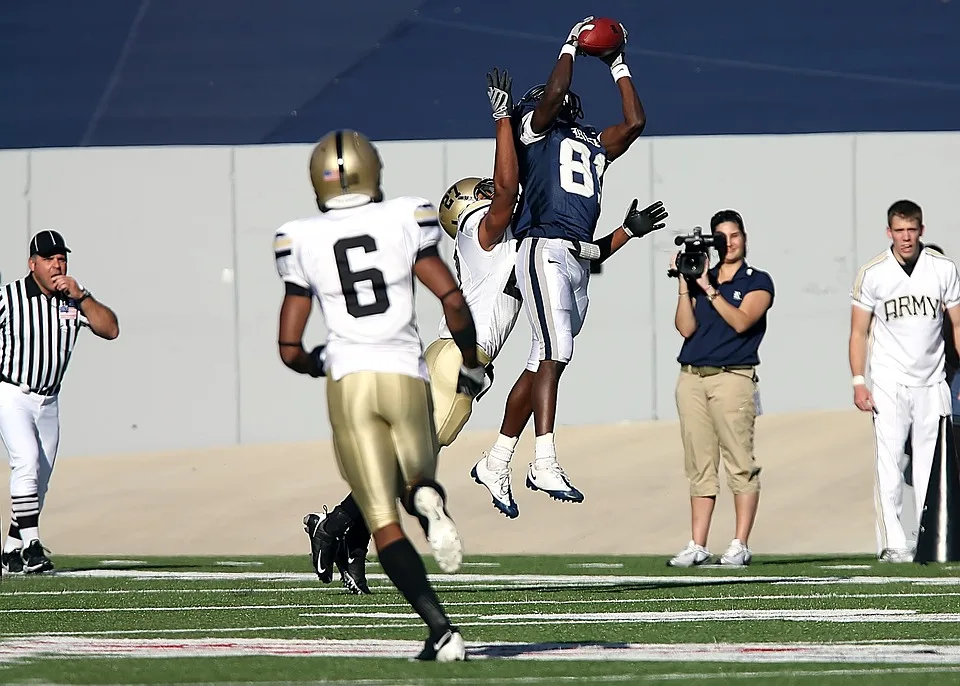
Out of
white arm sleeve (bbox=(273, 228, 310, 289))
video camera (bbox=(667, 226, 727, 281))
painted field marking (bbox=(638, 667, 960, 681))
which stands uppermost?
white arm sleeve (bbox=(273, 228, 310, 289))

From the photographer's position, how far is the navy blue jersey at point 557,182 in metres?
8.87

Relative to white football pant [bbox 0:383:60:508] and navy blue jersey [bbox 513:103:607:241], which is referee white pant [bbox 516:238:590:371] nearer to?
navy blue jersey [bbox 513:103:607:241]

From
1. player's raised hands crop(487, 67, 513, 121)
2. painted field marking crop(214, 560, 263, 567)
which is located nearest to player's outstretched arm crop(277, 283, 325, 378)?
player's raised hands crop(487, 67, 513, 121)

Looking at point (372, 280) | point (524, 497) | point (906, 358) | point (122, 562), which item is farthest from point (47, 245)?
point (524, 497)

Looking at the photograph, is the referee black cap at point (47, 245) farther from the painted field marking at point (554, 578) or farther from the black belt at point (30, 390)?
the painted field marking at point (554, 578)

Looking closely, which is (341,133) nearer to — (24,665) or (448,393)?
(24,665)

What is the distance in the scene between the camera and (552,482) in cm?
843

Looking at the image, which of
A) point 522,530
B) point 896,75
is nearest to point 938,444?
point 522,530

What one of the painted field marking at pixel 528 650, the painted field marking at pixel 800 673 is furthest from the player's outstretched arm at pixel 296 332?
the painted field marking at pixel 800 673

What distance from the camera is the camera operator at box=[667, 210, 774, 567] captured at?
10.6 metres

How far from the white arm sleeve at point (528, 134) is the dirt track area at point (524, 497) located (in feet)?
16.2

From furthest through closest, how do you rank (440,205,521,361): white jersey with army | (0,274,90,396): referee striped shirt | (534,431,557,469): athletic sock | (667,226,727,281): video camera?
(0,274,90,396): referee striped shirt, (667,226,727,281): video camera, (440,205,521,361): white jersey with army, (534,431,557,469): athletic sock

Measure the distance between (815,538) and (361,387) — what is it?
790 cm

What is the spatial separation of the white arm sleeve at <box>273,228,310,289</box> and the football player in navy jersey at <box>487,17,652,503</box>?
2.64 metres
